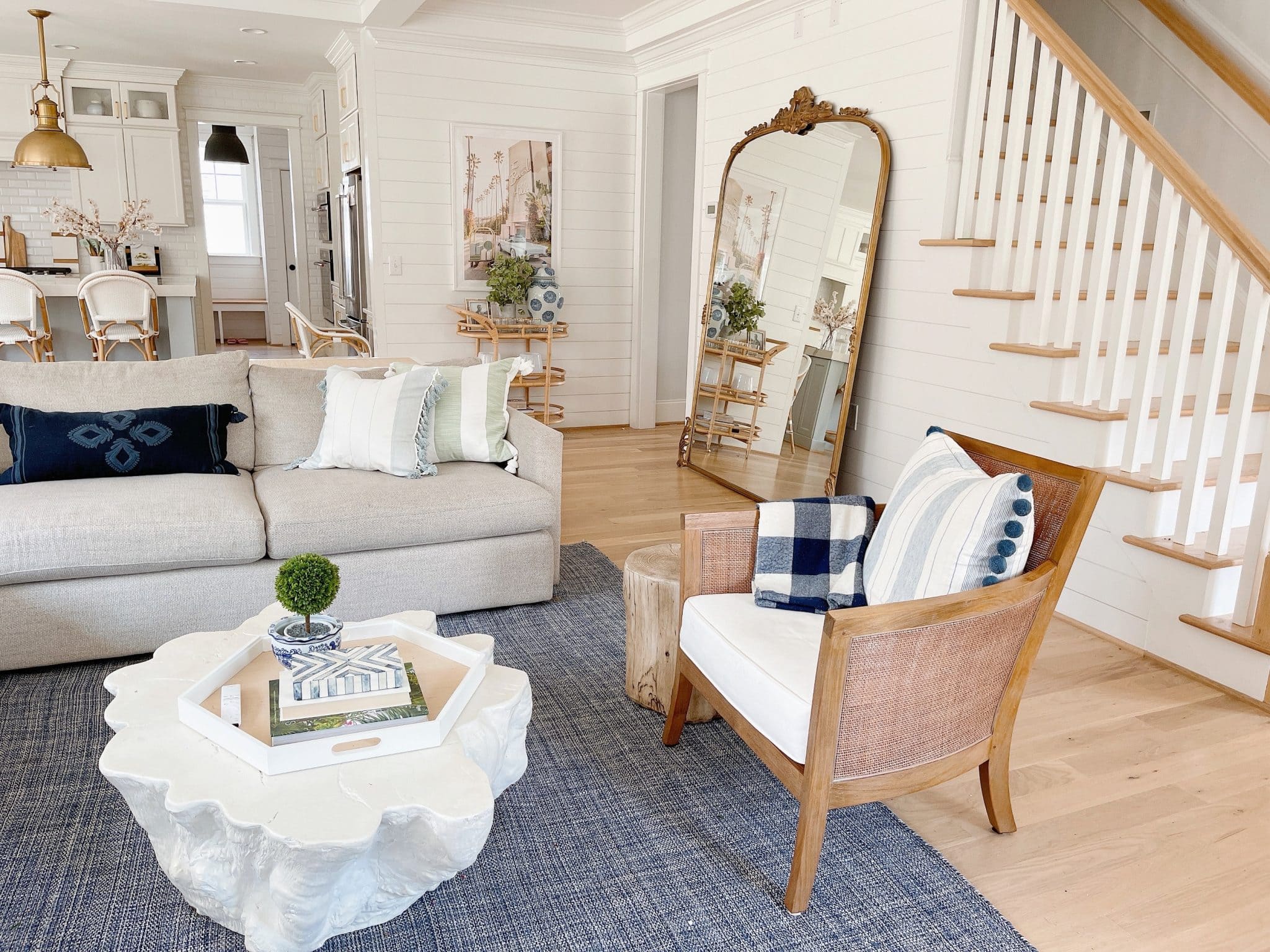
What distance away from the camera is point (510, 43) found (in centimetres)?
577

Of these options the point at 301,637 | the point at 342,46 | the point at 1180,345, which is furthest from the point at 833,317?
the point at 342,46

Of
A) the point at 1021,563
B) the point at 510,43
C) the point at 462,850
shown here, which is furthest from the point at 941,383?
the point at 510,43

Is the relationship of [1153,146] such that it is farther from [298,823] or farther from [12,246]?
[12,246]

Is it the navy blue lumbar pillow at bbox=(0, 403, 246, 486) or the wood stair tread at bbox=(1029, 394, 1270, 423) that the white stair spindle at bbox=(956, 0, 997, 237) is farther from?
the navy blue lumbar pillow at bbox=(0, 403, 246, 486)

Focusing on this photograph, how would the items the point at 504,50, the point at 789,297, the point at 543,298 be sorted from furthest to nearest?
the point at 543,298, the point at 504,50, the point at 789,297

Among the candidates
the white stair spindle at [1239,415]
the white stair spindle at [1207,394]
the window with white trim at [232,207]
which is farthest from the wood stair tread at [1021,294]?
the window with white trim at [232,207]

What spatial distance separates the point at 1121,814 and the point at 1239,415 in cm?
138

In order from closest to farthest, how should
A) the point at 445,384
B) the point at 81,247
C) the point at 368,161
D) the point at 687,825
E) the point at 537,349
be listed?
the point at 687,825
the point at 445,384
the point at 368,161
the point at 537,349
the point at 81,247

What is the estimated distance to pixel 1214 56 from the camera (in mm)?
3949

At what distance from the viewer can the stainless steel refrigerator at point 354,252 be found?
20.2ft

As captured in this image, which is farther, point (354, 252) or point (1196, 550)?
point (354, 252)

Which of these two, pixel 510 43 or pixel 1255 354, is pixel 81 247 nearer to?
pixel 510 43

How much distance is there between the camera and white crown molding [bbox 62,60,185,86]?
7.57 metres

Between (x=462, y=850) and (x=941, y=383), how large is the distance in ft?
10.0
